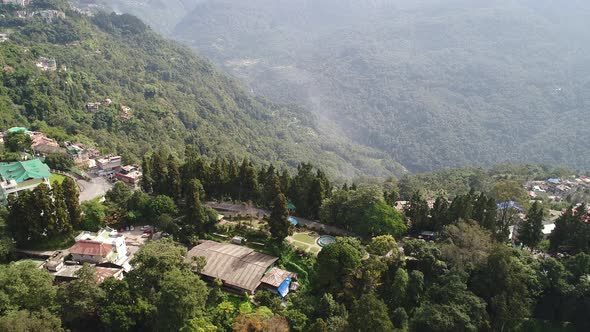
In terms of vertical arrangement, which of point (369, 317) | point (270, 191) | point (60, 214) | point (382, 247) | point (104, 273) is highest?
point (369, 317)

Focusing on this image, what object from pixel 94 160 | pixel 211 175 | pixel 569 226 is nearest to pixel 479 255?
pixel 569 226

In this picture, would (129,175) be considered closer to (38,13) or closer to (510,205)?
(510,205)

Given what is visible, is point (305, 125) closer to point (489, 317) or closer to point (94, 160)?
point (94, 160)

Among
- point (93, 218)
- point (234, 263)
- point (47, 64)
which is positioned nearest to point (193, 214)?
point (234, 263)

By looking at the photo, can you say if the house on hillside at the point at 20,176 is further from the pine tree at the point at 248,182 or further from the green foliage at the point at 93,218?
the pine tree at the point at 248,182

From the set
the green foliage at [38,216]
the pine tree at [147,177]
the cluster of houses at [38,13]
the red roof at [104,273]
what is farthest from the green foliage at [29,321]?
the cluster of houses at [38,13]

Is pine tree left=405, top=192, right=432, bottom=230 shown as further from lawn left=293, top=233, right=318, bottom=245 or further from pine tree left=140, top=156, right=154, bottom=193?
pine tree left=140, top=156, right=154, bottom=193
